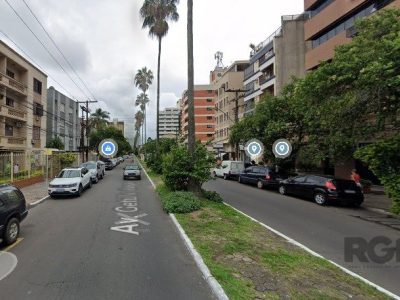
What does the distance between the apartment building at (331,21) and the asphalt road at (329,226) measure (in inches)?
501

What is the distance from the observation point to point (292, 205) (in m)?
15.6

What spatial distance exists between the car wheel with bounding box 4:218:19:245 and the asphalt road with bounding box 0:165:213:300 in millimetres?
236

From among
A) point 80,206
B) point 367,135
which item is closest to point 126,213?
point 80,206

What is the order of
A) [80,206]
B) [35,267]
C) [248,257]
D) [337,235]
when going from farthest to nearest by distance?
[80,206]
[337,235]
[248,257]
[35,267]

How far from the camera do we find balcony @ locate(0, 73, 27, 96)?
29.2 m

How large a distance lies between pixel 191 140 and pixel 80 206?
5.62 metres

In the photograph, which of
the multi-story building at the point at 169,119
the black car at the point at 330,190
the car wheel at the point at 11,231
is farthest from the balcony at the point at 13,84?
the multi-story building at the point at 169,119

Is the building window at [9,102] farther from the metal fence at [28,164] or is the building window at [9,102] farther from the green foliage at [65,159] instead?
the metal fence at [28,164]

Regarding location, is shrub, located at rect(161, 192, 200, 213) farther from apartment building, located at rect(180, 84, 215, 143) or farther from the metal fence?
apartment building, located at rect(180, 84, 215, 143)

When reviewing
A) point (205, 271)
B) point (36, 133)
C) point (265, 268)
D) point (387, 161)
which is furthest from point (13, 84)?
point (387, 161)

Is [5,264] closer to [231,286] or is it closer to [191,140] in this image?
[231,286]

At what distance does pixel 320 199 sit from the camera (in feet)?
53.1

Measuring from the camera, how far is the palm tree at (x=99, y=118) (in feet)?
222

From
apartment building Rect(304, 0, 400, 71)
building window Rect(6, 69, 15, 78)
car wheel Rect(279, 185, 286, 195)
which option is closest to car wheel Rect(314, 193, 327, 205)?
car wheel Rect(279, 185, 286, 195)
